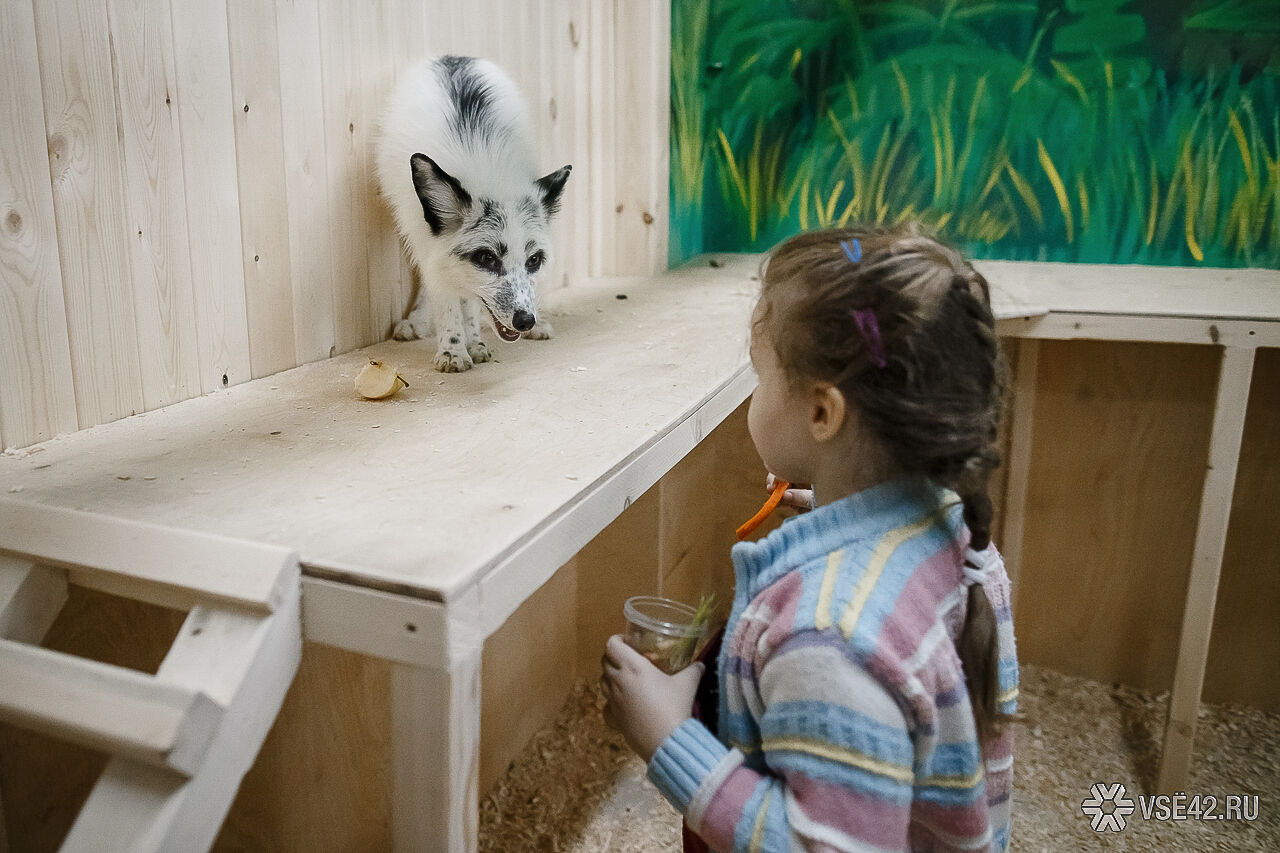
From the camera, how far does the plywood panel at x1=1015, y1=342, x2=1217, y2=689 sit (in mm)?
2455

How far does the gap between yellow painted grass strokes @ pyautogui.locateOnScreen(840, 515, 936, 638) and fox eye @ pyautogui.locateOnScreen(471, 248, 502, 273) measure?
0.93 metres

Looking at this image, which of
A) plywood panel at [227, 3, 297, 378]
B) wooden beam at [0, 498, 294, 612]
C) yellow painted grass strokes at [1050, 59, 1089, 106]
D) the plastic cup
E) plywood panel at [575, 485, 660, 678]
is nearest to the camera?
wooden beam at [0, 498, 294, 612]

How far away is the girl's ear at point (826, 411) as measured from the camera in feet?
3.02

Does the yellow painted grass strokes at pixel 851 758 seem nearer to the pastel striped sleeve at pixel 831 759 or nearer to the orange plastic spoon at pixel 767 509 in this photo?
the pastel striped sleeve at pixel 831 759

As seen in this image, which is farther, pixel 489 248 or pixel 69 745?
pixel 489 248

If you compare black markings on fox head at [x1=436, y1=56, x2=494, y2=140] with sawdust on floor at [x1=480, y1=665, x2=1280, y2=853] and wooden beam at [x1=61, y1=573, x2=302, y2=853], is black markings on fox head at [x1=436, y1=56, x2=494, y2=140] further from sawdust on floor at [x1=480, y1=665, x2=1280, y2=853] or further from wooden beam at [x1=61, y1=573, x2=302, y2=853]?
sawdust on floor at [x1=480, y1=665, x2=1280, y2=853]

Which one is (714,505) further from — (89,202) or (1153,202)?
(89,202)

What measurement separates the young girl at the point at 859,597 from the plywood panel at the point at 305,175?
3.04 feet

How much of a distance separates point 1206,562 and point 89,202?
2204mm

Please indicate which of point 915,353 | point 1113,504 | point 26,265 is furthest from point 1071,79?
point 26,265

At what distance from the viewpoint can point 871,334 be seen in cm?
89

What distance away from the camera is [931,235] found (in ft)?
3.26

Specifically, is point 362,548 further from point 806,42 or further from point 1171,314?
point 806,42

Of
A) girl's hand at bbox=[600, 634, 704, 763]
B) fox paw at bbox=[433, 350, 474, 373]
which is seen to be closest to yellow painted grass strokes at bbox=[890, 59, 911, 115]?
fox paw at bbox=[433, 350, 474, 373]
